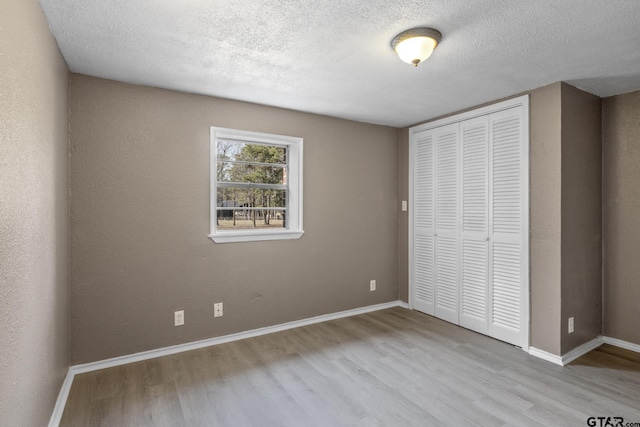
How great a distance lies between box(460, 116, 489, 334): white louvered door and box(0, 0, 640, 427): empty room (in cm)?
2

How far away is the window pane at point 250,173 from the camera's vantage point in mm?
3221

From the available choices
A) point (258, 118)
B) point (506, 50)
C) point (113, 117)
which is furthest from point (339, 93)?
point (113, 117)

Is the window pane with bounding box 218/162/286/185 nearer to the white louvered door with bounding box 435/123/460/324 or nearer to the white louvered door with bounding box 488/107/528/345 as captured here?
the white louvered door with bounding box 435/123/460/324

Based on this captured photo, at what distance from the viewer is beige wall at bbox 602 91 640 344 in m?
2.90

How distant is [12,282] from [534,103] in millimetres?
3643

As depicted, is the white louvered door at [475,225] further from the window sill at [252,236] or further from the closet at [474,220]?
the window sill at [252,236]

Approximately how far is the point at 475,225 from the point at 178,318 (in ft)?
9.79

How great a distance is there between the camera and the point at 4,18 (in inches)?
46.1

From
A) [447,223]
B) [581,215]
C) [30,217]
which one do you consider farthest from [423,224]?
[30,217]

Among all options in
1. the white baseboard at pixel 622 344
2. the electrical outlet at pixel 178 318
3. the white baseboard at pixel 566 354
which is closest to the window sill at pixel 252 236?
the electrical outlet at pixel 178 318

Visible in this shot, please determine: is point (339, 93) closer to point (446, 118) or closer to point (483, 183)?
point (446, 118)

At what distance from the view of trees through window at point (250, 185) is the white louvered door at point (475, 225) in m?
1.93

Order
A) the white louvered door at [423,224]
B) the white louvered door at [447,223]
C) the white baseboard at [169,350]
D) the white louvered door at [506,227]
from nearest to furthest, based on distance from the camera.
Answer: the white baseboard at [169,350]
the white louvered door at [506,227]
the white louvered door at [447,223]
the white louvered door at [423,224]

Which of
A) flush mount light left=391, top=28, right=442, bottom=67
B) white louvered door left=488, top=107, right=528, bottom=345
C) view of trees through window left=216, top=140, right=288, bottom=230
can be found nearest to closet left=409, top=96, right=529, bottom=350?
white louvered door left=488, top=107, right=528, bottom=345
